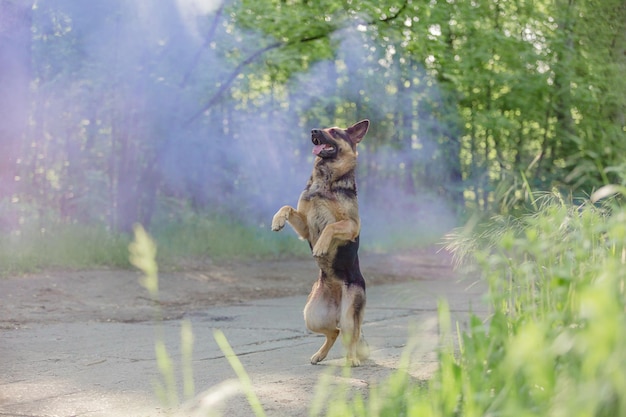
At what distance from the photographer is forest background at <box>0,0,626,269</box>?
485 inches

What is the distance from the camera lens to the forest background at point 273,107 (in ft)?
40.4

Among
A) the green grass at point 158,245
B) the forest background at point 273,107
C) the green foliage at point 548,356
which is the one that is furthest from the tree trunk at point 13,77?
the green foliage at point 548,356

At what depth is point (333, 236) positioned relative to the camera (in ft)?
19.2

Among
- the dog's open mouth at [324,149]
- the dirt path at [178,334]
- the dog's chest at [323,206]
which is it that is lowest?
the dirt path at [178,334]

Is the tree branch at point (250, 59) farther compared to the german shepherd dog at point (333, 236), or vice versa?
the tree branch at point (250, 59)

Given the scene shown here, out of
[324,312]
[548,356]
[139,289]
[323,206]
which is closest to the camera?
[548,356]

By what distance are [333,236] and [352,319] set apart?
533mm

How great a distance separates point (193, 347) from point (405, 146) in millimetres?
12946

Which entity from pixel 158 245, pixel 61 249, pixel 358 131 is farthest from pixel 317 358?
pixel 158 245

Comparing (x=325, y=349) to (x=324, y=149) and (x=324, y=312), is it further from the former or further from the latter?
(x=324, y=149)

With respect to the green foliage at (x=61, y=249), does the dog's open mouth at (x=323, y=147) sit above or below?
above

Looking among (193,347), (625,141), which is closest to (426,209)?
(625,141)

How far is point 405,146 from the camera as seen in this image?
63.2 ft

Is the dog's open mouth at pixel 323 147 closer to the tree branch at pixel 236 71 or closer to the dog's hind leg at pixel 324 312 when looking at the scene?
the dog's hind leg at pixel 324 312
